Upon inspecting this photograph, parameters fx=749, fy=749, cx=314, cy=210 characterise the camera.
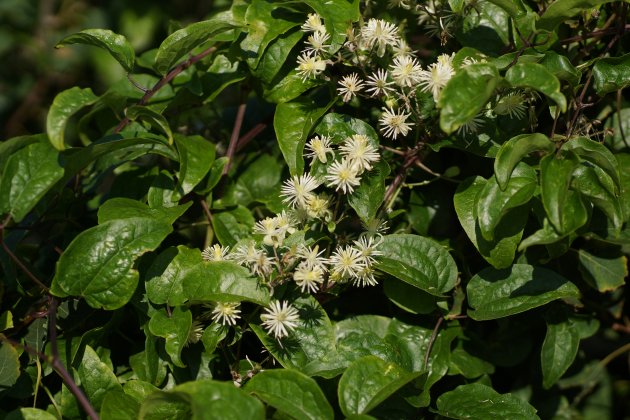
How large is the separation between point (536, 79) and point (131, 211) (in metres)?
0.55

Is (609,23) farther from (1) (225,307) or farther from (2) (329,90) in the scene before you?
(1) (225,307)

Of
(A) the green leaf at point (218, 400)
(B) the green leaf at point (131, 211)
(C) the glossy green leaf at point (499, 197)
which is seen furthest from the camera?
(B) the green leaf at point (131, 211)

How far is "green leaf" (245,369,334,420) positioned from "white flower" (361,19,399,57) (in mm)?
431

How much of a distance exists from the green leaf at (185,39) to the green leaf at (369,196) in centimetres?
27

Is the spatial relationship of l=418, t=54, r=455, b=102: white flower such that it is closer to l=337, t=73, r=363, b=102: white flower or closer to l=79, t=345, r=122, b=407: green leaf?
l=337, t=73, r=363, b=102: white flower

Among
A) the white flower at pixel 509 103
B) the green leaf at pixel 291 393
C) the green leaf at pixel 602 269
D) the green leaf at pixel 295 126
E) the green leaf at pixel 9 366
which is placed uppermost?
the white flower at pixel 509 103

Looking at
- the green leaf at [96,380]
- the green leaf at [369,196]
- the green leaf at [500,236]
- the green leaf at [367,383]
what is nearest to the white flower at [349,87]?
the green leaf at [369,196]

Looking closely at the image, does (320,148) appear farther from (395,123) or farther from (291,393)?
(291,393)

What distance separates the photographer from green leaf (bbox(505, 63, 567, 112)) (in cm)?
81

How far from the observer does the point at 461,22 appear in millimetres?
1070

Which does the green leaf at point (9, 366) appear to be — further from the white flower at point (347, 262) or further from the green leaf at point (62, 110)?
the white flower at point (347, 262)

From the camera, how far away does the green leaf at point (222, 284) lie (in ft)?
2.98

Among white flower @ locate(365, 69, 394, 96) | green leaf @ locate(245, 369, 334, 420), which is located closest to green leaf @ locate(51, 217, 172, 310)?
green leaf @ locate(245, 369, 334, 420)

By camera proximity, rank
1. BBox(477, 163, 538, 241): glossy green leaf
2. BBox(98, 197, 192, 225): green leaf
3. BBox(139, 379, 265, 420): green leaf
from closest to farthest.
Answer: BBox(139, 379, 265, 420): green leaf < BBox(477, 163, 538, 241): glossy green leaf < BBox(98, 197, 192, 225): green leaf
